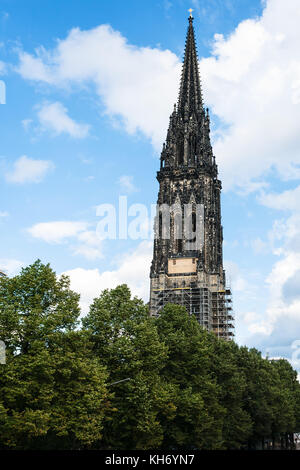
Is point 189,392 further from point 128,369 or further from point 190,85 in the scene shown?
point 190,85

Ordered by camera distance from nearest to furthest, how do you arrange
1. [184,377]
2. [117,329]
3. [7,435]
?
[7,435], [117,329], [184,377]

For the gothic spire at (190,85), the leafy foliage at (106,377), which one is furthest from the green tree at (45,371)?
the gothic spire at (190,85)

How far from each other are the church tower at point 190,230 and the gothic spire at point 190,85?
72cm

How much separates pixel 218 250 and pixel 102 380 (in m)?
82.6

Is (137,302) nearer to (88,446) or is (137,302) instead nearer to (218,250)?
(88,446)

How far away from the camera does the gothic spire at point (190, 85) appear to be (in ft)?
410

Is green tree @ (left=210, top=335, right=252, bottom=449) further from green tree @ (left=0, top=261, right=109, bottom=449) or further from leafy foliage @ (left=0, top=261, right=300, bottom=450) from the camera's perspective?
green tree @ (left=0, top=261, right=109, bottom=449)

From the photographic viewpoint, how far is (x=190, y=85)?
127m

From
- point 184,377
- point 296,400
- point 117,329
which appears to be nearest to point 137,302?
point 117,329

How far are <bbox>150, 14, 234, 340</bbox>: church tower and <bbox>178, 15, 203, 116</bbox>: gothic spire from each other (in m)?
0.72

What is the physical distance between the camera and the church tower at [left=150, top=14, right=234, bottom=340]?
335ft

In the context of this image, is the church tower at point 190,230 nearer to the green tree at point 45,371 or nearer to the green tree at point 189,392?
the green tree at point 189,392

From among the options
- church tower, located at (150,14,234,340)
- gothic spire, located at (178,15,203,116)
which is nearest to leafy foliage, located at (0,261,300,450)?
church tower, located at (150,14,234,340)
